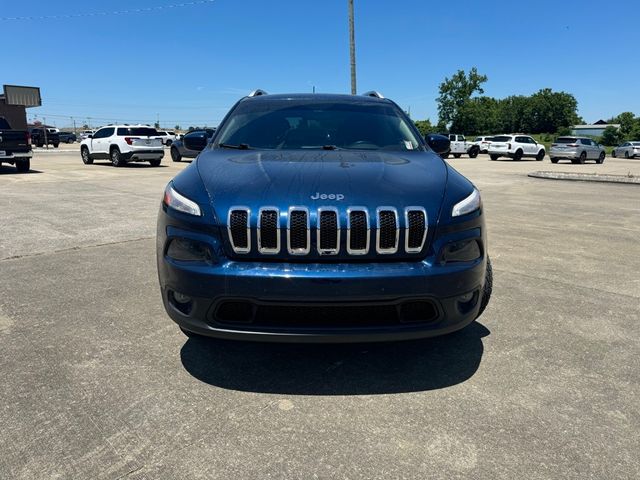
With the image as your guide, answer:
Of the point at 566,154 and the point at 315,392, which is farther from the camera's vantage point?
the point at 566,154

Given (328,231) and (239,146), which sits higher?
(239,146)

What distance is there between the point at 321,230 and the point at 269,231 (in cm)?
26

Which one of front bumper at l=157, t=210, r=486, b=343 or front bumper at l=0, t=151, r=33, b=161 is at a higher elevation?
front bumper at l=0, t=151, r=33, b=161

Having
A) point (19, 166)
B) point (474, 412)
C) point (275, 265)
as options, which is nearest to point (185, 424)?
point (275, 265)

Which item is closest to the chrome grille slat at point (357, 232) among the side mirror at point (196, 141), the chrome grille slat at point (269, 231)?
the chrome grille slat at point (269, 231)

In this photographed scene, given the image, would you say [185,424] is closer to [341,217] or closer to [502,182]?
[341,217]

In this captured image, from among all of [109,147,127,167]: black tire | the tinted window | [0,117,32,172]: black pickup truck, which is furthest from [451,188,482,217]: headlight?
the tinted window

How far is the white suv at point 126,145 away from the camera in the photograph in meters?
20.6

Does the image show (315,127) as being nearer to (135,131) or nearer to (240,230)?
(240,230)

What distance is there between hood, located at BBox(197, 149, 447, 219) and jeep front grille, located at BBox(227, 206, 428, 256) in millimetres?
51

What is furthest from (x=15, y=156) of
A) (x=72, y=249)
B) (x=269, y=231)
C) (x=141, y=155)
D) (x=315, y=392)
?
(x=315, y=392)

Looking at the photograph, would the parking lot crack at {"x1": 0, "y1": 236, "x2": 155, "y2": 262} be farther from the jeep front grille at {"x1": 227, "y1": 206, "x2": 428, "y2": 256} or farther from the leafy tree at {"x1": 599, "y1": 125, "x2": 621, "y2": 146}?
the leafy tree at {"x1": 599, "y1": 125, "x2": 621, "y2": 146}

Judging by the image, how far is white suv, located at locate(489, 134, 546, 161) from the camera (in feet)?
107

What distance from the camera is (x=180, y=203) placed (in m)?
2.70
